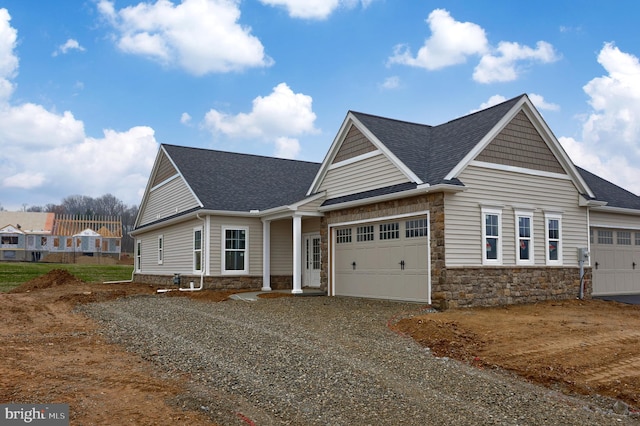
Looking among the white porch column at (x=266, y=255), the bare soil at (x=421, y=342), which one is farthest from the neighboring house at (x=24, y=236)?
the bare soil at (x=421, y=342)

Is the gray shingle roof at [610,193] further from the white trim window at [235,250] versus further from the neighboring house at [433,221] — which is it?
the white trim window at [235,250]

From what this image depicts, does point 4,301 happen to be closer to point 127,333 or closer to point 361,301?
point 127,333

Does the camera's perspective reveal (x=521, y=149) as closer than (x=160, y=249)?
Yes

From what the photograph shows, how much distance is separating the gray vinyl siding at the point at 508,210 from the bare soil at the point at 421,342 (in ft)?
5.44

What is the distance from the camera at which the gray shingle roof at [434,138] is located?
1484 centimetres

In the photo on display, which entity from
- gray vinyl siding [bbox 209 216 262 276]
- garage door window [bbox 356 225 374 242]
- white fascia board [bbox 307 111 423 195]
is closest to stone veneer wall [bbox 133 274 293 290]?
gray vinyl siding [bbox 209 216 262 276]

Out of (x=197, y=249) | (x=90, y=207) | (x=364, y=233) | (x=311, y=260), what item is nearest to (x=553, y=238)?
(x=364, y=233)

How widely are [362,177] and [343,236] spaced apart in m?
1.98

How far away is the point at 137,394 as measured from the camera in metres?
6.69

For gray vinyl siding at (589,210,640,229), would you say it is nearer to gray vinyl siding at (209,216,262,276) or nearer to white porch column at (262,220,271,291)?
white porch column at (262,220,271,291)

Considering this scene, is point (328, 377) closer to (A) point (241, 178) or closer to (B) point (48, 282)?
(A) point (241, 178)

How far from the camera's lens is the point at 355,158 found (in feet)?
57.1

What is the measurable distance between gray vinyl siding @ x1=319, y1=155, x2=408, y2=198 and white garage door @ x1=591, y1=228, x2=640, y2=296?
24.3 ft

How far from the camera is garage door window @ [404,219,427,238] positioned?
573 inches
